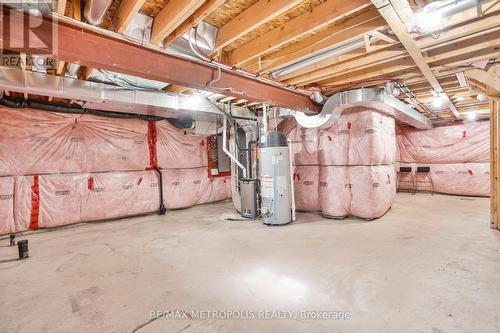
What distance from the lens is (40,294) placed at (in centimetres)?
211

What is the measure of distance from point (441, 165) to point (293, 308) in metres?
7.21

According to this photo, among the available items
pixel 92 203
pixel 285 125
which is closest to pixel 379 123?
pixel 285 125

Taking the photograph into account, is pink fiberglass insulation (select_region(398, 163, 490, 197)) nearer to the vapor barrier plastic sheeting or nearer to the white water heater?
the vapor barrier plastic sheeting

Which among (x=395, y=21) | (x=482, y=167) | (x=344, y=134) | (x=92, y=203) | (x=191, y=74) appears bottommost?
(x=92, y=203)

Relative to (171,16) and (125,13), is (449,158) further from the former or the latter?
(125,13)

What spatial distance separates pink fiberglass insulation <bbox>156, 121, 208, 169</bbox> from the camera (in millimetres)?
5509

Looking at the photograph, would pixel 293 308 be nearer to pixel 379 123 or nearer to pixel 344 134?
pixel 344 134

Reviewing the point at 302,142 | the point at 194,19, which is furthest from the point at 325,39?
the point at 302,142

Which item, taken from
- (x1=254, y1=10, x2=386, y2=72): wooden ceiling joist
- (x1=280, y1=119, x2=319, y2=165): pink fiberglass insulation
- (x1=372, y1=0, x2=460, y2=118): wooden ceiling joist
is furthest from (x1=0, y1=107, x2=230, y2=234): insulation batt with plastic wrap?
(x1=372, y1=0, x2=460, y2=118): wooden ceiling joist

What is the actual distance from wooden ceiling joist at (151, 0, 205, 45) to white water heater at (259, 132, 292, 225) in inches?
94.4

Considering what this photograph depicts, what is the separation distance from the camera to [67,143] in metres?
4.42

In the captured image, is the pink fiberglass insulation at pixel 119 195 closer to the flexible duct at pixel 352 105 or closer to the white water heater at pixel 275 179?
the white water heater at pixel 275 179

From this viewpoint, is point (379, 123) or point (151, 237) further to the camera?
point (379, 123)

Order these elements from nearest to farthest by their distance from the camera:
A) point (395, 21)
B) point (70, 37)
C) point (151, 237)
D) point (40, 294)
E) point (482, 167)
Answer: point (70, 37) → point (395, 21) → point (40, 294) → point (151, 237) → point (482, 167)
